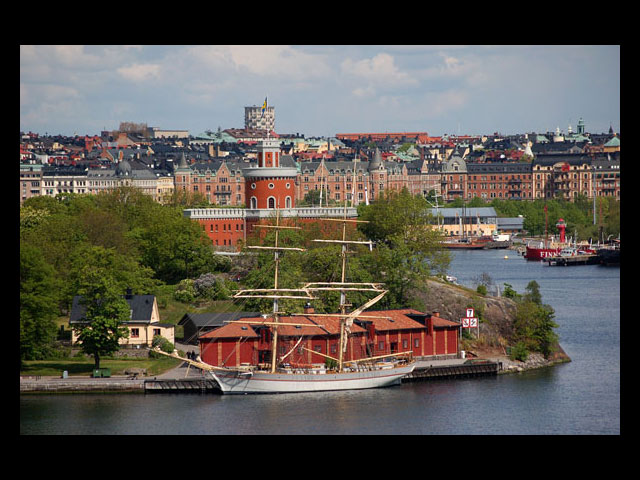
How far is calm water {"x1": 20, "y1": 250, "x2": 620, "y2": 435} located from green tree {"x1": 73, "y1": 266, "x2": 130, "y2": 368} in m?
2.44

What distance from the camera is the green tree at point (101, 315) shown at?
35.1 metres

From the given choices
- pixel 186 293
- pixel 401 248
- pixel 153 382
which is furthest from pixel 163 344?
pixel 401 248

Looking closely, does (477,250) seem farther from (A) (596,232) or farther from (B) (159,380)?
(B) (159,380)

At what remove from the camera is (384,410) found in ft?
104

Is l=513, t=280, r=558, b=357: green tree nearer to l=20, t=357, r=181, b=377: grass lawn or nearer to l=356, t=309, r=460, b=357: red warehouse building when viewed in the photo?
l=356, t=309, r=460, b=357: red warehouse building

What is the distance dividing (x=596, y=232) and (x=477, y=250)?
820 centimetres

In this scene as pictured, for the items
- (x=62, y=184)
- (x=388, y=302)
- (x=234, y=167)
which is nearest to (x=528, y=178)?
(x=234, y=167)

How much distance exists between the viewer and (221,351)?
35.6 metres

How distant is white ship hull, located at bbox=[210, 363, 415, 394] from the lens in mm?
Answer: 34562

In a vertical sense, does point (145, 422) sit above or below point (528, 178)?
below

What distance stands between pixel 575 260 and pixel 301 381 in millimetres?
46938

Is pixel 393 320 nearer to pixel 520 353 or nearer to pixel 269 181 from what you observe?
pixel 520 353

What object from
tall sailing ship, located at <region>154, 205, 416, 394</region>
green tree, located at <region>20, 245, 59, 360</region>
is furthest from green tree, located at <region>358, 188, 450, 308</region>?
green tree, located at <region>20, 245, 59, 360</region>
